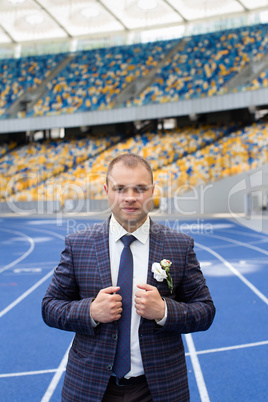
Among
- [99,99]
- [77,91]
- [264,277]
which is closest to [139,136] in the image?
[99,99]

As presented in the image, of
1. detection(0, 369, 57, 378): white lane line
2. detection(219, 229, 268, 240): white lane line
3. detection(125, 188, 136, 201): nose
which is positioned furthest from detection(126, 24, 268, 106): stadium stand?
detection(125, 188, 136, 201): nose

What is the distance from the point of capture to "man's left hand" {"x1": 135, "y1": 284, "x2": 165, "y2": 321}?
1692mm

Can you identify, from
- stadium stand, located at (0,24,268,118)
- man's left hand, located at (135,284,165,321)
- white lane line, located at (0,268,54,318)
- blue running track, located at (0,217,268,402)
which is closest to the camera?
man's left hand, located at (135,284,165,321)

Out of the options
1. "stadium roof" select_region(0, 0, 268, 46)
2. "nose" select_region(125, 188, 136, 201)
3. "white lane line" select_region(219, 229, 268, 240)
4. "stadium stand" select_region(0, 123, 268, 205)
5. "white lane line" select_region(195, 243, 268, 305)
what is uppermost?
"stadium roof" select_region(0, 0, 268, 46)

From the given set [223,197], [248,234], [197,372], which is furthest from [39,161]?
[197,372]

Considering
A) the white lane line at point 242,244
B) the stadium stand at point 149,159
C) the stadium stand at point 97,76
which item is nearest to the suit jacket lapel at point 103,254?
the white lane line at point 242,244

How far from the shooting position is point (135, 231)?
1.92 m

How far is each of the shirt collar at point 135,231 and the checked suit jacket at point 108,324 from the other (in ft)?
0.11

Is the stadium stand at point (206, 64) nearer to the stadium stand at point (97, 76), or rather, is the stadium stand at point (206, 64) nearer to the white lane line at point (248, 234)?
the stadium stand at point (97, 76)

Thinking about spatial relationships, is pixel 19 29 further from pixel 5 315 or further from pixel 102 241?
pixel 102 241

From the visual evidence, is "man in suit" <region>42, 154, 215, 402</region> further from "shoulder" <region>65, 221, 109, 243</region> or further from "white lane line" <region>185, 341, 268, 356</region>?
"white lane line" <region>185, 341, 268, 356</region>

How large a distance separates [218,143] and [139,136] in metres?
7.04

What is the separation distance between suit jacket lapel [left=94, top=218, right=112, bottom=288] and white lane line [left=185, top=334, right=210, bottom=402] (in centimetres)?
221

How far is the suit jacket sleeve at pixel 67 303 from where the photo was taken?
1.77 meters
